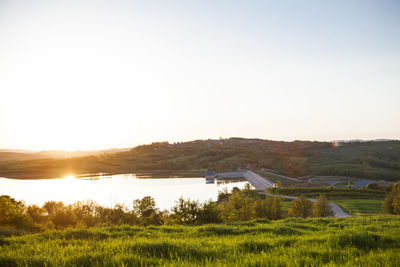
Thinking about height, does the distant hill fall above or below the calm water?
above

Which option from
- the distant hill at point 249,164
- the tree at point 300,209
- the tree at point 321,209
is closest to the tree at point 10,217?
the tree at point 300,209

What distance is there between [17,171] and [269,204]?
496 ft

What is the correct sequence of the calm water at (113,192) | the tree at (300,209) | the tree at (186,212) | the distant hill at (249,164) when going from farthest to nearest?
the distant hill at (249,164) → the calm water at (113,192) → the tree at (300,209) → the tree at (186,212)

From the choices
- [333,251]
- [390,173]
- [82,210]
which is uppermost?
[333,251]

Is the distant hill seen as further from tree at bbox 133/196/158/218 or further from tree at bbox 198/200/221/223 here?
tree at bbox 198/200/221/223

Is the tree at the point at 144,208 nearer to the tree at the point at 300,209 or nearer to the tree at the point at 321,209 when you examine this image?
the tree at the point at 300,209

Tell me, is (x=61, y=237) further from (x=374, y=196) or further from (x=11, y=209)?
(x=374, y=196)

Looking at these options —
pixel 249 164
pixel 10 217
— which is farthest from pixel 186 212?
pixel 249 164

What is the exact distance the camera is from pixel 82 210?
28.8 metres

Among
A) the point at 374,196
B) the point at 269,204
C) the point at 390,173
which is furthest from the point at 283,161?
the point at 269,204

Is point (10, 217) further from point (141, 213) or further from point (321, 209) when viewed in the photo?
point (321, 209)

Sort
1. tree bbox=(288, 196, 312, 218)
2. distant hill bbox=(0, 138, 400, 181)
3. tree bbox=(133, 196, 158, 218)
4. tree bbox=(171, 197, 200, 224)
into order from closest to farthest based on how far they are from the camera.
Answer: tree bbox=(171, 197, 200, 224) → tree bbox=(133, 196, 158, 218) → tree bbox=(288, 196, 312, 218) → distant hill bbox=(0, 138, 400, 181)

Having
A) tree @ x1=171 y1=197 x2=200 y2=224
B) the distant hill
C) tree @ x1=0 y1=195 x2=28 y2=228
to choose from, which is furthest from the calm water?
the distant hill

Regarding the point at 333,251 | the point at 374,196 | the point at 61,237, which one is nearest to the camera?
the point at 333,251
